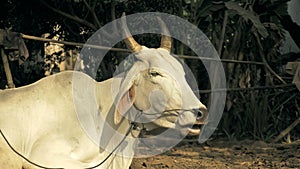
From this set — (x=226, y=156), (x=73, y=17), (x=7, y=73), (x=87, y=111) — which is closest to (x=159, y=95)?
(x=87, y=111)

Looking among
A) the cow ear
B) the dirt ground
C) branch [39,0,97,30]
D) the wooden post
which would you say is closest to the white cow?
the cow ear

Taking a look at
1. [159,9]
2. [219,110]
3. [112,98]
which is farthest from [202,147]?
[112,98]

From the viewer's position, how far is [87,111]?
3.33 meters

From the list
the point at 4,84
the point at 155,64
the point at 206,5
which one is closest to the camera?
the point at 155,64

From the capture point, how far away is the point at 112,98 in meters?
3.38

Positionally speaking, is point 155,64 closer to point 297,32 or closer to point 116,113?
point 116,113

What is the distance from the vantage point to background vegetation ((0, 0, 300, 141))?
24.1 ft

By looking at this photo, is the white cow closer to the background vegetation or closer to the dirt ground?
the dirt ground

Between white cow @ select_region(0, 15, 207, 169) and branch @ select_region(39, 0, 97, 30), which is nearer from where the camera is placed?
white cow @ select_region(0, 15, 207, 169)

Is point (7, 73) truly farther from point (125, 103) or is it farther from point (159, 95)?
point (159, 95)

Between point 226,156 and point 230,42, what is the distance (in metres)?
2.23

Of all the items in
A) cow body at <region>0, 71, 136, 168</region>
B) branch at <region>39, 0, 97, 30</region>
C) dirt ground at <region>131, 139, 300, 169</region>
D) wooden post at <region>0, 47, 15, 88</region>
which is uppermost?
branch at <region>39, 0, 97, 30</region>

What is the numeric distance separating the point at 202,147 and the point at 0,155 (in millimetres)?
3871

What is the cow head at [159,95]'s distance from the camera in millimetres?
3127
